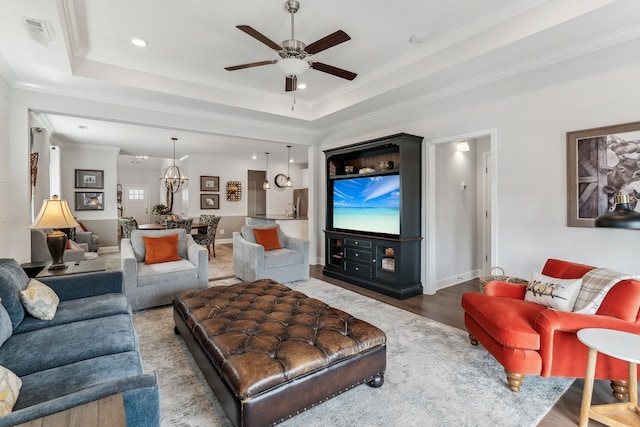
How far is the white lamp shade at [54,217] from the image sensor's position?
3010 mm

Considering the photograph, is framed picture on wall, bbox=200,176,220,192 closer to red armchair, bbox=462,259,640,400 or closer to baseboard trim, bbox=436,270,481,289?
baseboard trim, bbox=436,270,481,289

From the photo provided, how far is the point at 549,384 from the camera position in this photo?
7.20ft

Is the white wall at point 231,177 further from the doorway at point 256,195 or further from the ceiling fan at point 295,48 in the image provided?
the ceiling fan at point 295,48

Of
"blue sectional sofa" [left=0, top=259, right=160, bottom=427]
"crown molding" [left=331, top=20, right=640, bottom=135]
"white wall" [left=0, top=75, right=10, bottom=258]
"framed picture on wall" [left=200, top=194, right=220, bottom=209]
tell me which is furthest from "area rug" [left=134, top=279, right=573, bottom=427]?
"framed picture on wall" [left=200, top=194, right=220, bottom=209]

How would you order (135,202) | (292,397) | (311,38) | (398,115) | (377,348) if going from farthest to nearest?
(135,202), (398,115), (311,38), (377,348), (292,397)

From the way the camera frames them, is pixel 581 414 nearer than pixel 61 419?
No

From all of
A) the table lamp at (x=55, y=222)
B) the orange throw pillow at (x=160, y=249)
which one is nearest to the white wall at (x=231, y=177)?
the orange throw pillow at (x=160, y=249)

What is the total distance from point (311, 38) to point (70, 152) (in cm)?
718

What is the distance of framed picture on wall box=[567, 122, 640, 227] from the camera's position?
266cm

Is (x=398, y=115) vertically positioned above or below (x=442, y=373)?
above

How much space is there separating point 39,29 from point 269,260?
3.45 m

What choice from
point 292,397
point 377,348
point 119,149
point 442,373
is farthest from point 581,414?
point 119,149

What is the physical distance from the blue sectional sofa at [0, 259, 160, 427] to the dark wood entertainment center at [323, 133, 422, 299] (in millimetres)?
3168

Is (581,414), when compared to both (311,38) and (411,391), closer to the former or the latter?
(411,391)
